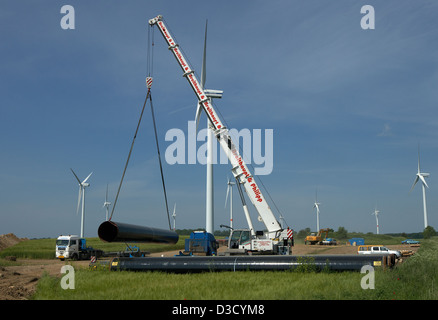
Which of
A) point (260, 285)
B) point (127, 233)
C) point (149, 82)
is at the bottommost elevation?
point (260, 285)

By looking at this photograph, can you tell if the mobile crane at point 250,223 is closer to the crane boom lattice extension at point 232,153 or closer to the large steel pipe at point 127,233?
the crane boom lattice extension at point 232,153

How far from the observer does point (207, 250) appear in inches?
1220

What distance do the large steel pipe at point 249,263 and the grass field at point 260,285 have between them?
52 centimetres

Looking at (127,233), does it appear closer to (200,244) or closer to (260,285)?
(260,285)

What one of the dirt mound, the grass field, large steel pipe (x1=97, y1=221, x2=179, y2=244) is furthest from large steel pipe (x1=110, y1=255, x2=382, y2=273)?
the dirt mound

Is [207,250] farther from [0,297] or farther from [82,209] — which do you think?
[82,209]

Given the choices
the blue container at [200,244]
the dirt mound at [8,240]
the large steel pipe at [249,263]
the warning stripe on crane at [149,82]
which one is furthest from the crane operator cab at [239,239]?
the dirt mound at [8,240]

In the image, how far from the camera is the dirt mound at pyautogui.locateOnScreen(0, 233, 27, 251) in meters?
70.3

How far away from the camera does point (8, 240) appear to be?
249 ft

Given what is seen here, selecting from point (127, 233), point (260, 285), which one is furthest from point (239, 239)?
point (260, 285)

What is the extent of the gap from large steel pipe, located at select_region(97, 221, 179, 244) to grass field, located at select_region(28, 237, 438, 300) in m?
1.78

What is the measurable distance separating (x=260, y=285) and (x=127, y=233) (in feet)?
24.3

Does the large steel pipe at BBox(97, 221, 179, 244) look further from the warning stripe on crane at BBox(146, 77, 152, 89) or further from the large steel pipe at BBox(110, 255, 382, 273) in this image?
the warning stripe on crane at BBox(146, 77, 152, 89)

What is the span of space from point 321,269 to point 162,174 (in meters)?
9.95
